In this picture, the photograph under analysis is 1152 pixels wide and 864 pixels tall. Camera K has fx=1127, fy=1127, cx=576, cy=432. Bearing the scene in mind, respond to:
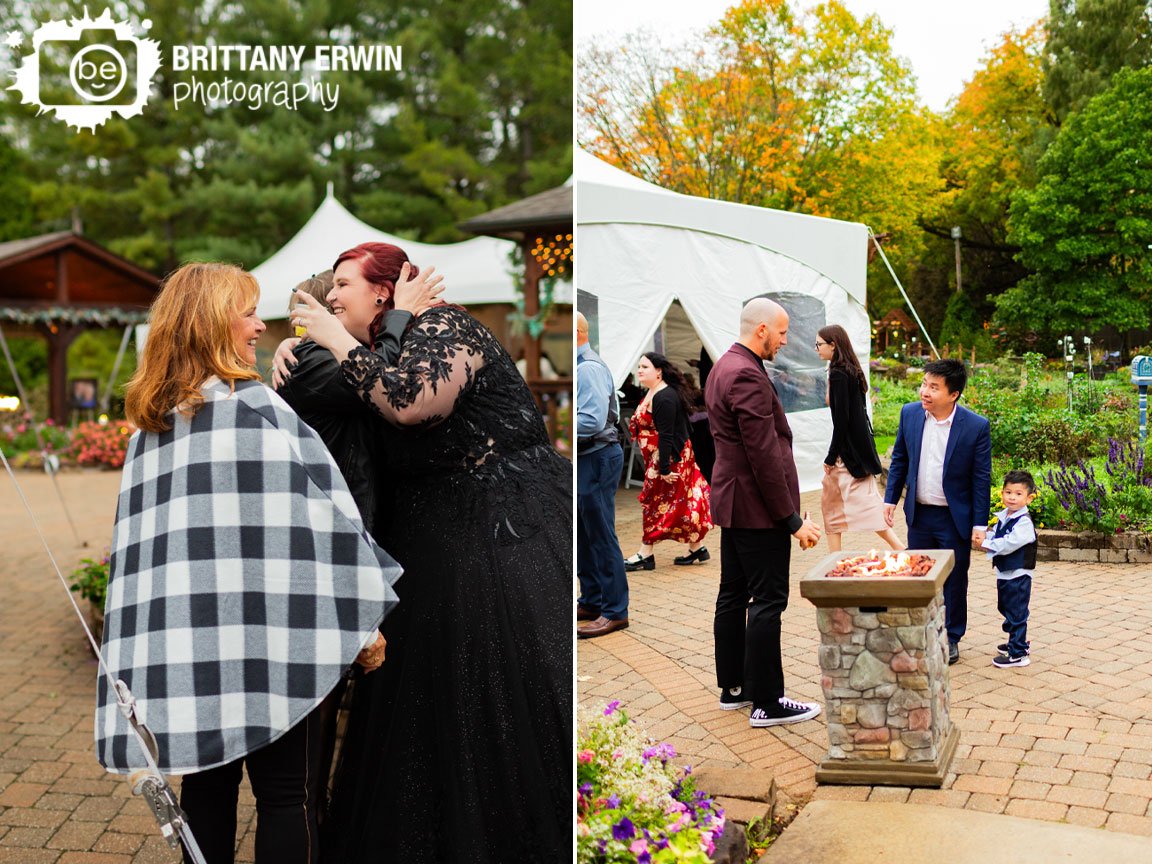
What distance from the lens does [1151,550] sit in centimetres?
440

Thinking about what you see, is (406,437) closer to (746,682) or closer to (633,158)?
(633,158)

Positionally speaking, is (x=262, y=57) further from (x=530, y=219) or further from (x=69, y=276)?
(x=69, y=276)

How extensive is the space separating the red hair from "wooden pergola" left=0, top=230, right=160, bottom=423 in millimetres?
14675

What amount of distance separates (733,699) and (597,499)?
47.5 inches

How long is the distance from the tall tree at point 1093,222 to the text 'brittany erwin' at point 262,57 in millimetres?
1967

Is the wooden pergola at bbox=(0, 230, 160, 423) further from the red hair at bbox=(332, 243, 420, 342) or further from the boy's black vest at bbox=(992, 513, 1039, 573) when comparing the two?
the red hair at bbox=(332, 243, 420, 342)

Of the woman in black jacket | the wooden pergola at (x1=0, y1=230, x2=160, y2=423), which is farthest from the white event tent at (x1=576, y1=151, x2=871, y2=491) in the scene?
the wooden pergola at (x1=0, y1=230, x2=160, y2=423)

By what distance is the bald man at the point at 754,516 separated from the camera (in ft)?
10.9

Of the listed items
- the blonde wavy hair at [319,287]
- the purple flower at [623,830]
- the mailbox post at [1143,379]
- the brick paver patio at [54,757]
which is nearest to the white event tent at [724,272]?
the mailbox post at [1143,379]

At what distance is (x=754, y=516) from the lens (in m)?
3.38

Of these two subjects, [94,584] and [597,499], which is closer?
[597,499]

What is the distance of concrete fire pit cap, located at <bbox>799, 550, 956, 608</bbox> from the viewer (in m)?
2.95

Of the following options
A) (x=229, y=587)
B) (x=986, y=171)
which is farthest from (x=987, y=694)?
(x=229, y=587)

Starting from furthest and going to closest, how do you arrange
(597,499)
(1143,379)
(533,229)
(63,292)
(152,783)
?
(63,292) < (533,229) < (597,499) < (1143,379) < (152,783)
